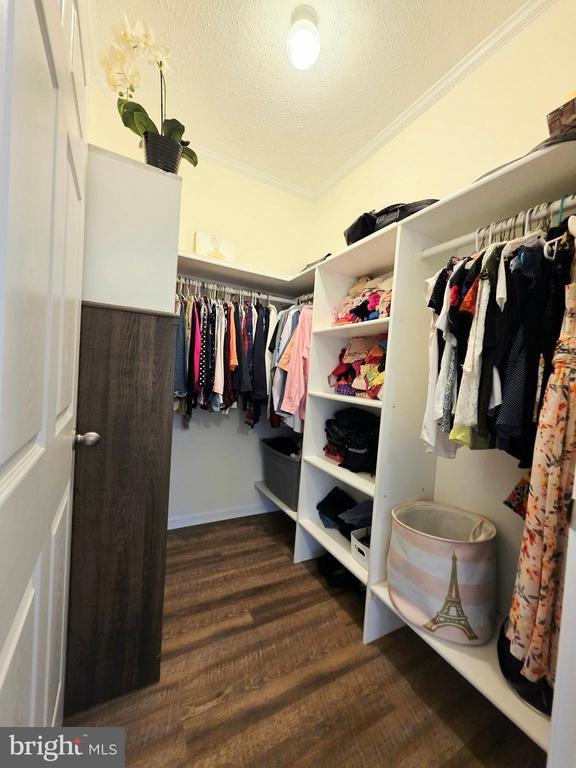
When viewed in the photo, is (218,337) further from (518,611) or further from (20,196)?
(518,611)

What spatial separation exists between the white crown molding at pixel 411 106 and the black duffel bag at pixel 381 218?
2.25ft

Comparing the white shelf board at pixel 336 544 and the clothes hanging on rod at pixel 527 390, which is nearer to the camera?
the clothes hanging on rod at pixel 527 390

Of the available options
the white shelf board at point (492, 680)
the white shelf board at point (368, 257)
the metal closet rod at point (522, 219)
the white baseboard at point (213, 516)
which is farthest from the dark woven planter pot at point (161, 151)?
the white baseboard at point (213, 516)

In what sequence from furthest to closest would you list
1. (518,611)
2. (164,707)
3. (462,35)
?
1. (462,35)
2. (164,707)
3. (518,611)

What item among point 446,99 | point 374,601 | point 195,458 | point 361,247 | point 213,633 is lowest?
point 213,633

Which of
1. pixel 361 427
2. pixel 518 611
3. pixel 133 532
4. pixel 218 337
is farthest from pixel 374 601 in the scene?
pixel 218 337

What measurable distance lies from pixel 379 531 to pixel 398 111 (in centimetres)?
233

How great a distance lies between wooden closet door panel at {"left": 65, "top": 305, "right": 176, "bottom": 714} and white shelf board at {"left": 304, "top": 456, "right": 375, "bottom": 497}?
34.7 inches

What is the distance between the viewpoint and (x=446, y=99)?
1566 millimetres

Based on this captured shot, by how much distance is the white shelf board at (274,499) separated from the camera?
201 cm

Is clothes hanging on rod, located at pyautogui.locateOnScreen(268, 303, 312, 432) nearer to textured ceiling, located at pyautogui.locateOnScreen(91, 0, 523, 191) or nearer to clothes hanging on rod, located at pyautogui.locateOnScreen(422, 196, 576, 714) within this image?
clothes hanging on rod, located at pyautogui.locateOnScreen(422, 196, 576, 714)

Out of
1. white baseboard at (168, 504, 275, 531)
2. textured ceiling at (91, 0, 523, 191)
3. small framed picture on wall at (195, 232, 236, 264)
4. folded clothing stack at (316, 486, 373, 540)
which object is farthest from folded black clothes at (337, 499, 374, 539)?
textured ceiling at (91, 0, 523, 191)

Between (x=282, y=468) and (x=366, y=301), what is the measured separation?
1.28 m

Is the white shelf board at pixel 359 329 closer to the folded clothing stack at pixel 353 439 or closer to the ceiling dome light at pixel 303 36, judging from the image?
the folded clothing stack at pixel 353 439
